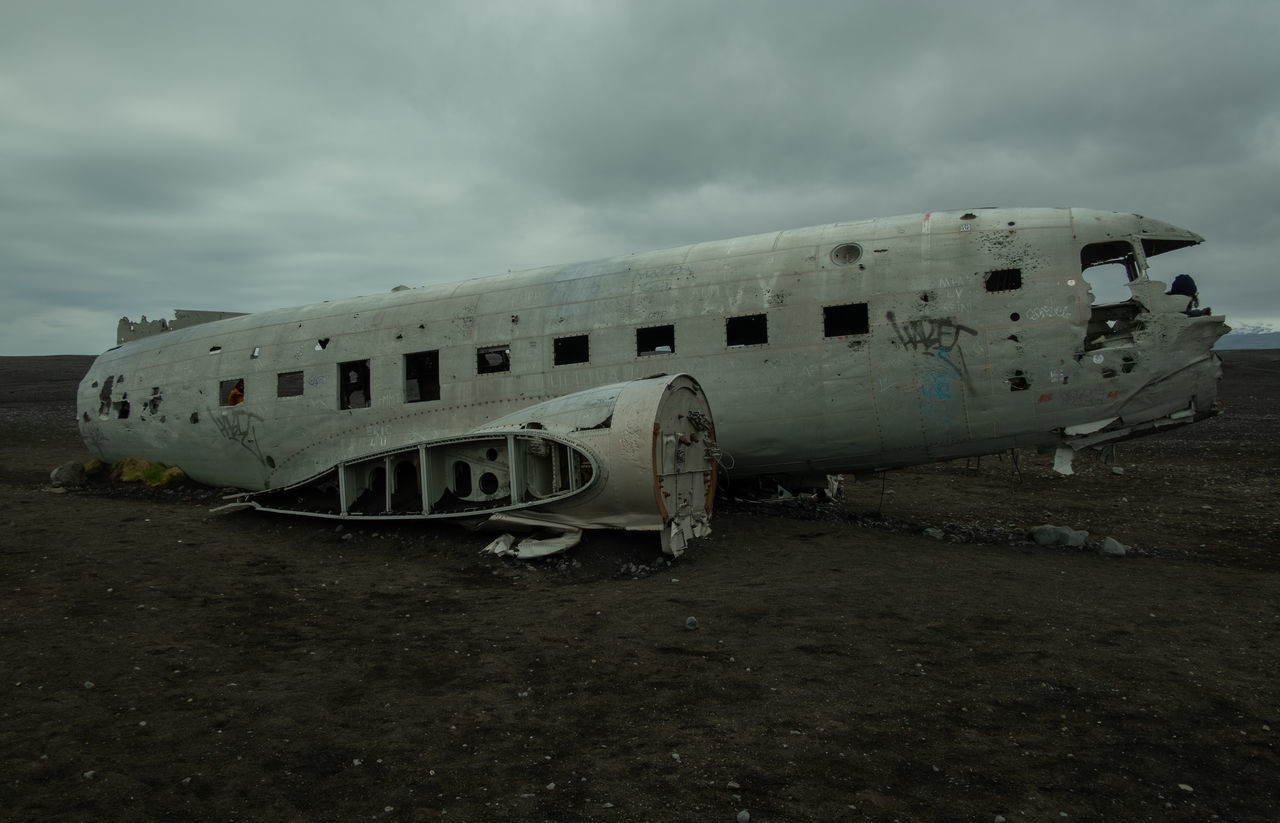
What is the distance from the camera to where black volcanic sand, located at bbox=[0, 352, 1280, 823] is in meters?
3.93

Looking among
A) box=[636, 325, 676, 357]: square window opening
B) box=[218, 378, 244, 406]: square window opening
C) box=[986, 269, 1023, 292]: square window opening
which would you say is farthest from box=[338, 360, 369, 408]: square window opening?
box=[986, 269, 1023, 292]: square window opening

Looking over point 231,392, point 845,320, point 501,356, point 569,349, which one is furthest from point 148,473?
point 845,320

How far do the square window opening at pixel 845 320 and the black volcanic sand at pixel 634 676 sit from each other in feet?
9.34

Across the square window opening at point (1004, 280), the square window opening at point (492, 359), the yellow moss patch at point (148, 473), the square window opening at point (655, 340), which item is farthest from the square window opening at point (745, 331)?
the yellow moss patch at point (148, 473)

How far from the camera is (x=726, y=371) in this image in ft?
34.7

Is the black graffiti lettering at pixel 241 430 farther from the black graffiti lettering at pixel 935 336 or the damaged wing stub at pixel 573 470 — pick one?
the black graffiti lettering at pixel 935 336

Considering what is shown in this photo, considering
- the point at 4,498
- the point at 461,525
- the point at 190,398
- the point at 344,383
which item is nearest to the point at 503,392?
the point at 461,525

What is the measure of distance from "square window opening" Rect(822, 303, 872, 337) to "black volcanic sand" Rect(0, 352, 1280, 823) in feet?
9.34

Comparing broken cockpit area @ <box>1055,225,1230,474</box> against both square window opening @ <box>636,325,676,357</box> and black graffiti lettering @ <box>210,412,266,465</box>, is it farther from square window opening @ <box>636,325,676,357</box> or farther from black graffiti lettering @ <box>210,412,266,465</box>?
black graffiti lettering @ <box>210,412,266,465</box>

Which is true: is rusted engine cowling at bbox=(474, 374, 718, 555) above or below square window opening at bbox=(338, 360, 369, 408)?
below

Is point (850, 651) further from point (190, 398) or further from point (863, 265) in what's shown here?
point (190, 398)

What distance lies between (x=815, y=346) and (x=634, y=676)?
5.86m

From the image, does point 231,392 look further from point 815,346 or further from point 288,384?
point 815,346

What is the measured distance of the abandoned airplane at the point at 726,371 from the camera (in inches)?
360
